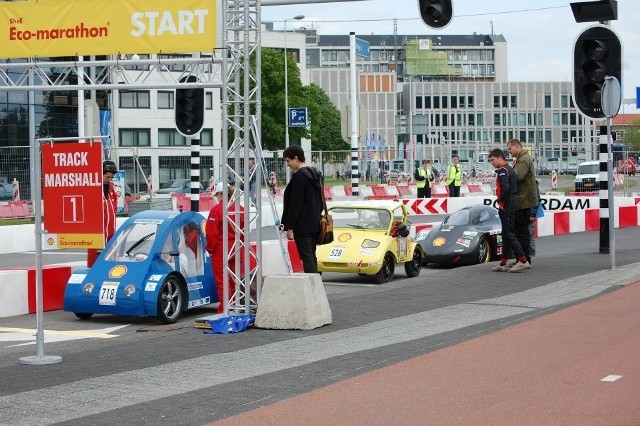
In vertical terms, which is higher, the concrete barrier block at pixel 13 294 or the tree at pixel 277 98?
the tree at pixel 277 98

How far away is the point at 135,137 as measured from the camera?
79125mm

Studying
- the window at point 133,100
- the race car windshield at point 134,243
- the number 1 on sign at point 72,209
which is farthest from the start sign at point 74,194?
the window at point 133,100

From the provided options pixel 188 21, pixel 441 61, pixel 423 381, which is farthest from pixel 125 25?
pixel 441 61

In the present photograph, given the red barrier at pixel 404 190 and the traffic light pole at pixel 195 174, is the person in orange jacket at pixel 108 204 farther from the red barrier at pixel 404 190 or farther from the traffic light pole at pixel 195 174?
the red barrier at pixel 404 190

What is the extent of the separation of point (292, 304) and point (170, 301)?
87.3 inches

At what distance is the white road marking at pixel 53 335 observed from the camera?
12586mm

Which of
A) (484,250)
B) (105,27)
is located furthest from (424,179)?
(105,27)

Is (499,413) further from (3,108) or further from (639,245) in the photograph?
(3,108)

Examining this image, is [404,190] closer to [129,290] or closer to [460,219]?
[460,219]

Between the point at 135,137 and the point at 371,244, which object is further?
the point at 135,137

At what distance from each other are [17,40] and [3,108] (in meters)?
46.1

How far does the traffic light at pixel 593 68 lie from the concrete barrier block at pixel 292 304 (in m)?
7.60

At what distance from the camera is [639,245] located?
2436 centimetres

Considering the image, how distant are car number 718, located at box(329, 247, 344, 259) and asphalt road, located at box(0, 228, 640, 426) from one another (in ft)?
1.70
